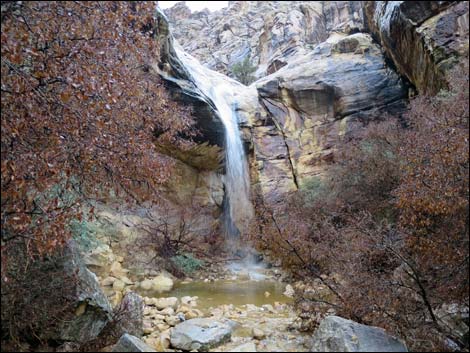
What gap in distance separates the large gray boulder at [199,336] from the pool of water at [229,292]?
2.49 metres

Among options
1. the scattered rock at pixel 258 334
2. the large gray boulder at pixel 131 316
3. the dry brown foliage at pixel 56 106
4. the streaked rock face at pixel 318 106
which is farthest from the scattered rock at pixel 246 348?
the streaked rock face at pixel 318 106

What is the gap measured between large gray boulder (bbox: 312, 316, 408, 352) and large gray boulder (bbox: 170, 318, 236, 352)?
1.23m

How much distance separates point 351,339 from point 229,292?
569 centimetres

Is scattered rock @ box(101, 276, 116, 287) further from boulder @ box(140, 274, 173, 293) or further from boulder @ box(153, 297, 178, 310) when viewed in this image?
boulder @ box(153, 297, 178, 310)

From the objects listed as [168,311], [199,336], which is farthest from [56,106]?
[168,311]

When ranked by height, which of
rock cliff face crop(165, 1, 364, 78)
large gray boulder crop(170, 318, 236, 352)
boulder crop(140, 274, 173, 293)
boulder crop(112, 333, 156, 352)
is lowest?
boulder crop(140, 274, 173, 293)

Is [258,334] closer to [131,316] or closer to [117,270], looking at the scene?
[131,316]

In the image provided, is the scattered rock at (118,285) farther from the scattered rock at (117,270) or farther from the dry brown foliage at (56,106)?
the dry brown foliage at (56,106)

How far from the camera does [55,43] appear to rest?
3805 mm

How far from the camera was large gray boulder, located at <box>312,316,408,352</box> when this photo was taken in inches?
143

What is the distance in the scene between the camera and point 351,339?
3734mm

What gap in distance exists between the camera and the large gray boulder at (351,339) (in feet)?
12.0

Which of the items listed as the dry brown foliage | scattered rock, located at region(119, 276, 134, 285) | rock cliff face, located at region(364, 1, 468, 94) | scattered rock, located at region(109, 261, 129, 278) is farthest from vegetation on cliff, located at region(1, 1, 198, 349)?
rock cliff face, located at region(364, 1, 468, 94)

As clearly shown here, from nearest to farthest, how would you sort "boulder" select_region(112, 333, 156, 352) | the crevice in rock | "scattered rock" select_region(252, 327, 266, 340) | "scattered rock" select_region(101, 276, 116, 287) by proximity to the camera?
"boulder" select_region(112, 333, 156, 352) → "scattered rock" select_region(252, 327, 266, 340) → "scattered rock" select_region(101, 276, 116, 287) → the crevice in rock
